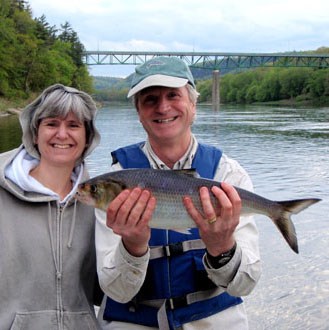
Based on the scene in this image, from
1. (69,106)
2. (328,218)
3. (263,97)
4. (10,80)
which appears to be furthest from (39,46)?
(69,106)

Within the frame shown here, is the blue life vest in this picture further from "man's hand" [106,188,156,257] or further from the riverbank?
the riverbank

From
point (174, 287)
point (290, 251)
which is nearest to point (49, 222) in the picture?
point (174, 287)

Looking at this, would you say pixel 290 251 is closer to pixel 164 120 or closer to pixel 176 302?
pixel 176 302

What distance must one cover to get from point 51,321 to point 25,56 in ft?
258

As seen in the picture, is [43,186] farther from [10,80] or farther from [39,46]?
[39,46]

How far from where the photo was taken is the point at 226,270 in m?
3.14

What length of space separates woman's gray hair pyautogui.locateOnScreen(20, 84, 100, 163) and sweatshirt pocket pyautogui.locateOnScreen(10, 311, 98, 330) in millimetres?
1016

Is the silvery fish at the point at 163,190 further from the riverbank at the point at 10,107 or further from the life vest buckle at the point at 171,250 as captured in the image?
the riverbank at the point at 10,107

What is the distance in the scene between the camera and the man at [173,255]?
3.17 metres

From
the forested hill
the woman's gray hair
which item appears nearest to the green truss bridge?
the forested hill

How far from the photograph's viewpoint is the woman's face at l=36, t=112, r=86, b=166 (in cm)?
360

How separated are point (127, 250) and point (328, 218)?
29.8 ft

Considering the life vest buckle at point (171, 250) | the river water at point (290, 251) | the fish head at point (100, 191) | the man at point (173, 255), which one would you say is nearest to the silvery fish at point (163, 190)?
the fish head at point (100, 191)

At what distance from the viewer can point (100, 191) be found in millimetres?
3082
